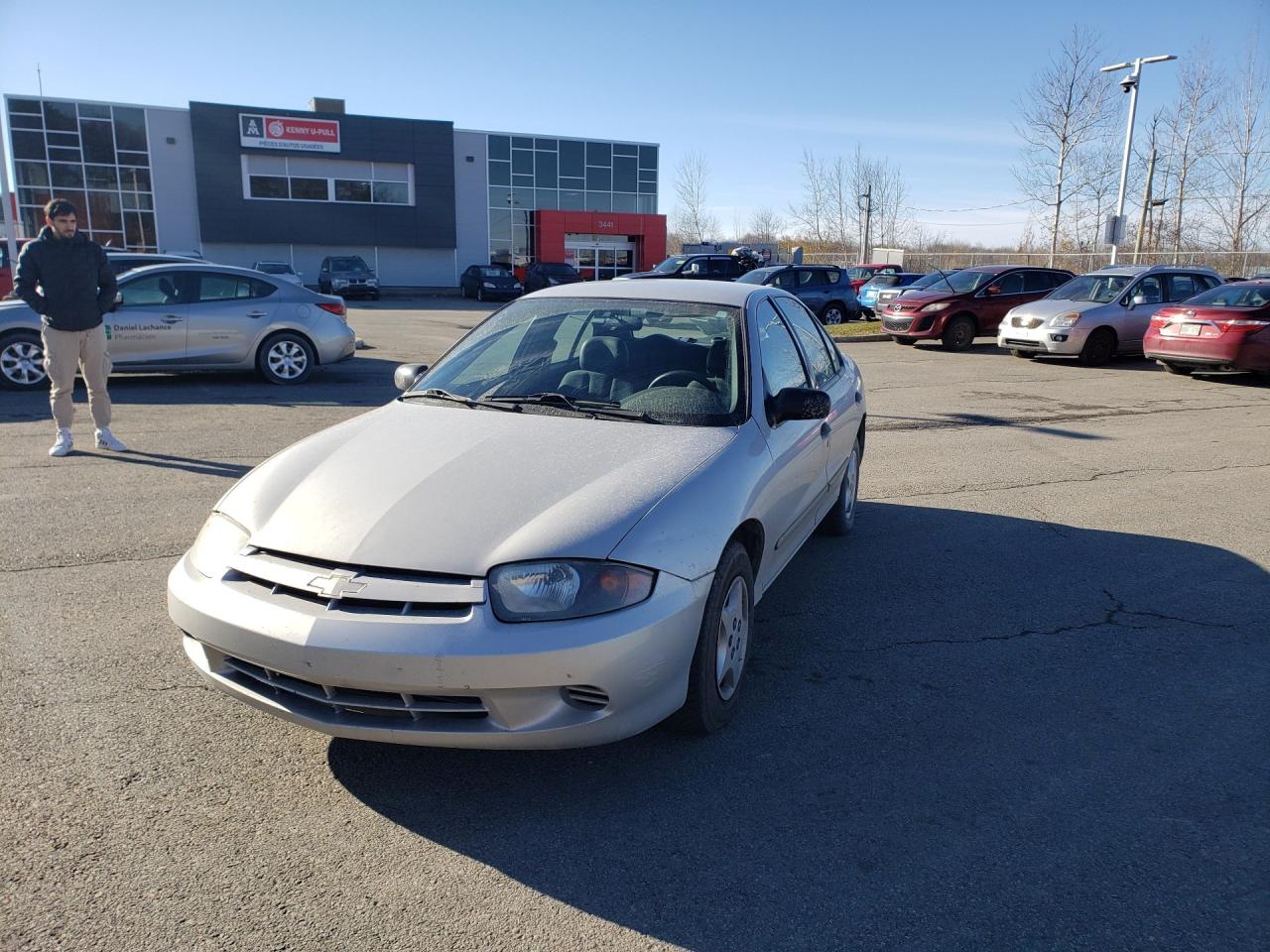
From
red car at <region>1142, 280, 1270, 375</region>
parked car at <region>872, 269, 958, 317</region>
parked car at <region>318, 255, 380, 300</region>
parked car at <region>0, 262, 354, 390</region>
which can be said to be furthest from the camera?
parked car at <region>318, 255, 380, 300</region>

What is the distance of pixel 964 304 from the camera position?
Result: 18.4 meters

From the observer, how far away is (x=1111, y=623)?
15.2 feet

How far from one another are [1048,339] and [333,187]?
120 feet

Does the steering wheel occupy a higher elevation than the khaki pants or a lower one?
higher

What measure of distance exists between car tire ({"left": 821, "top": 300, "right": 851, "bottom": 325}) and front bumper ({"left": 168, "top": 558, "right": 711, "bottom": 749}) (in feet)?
69.3

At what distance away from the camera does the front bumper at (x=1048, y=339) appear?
1565 cm

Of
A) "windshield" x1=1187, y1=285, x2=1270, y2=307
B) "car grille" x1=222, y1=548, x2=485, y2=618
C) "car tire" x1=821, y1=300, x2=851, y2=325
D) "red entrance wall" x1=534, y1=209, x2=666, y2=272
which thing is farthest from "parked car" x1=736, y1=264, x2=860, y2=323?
"red entrance wall" x1=534, y1=209, x2=666, y2=272

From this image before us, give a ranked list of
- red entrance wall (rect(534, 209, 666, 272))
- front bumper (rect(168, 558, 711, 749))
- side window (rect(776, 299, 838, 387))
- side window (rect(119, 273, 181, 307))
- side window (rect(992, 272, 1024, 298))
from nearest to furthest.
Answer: front bumper (rect(168, 558, 711, 749))
side window (rect(776, 299, 838, 387))
side window (rect(119, 273, 181, 307))
side window (rect(992, 272, 1024, 298))
red entrance wall (rect(534, 209, 666, 272))

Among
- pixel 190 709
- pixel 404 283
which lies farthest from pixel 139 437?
pixel 404 283

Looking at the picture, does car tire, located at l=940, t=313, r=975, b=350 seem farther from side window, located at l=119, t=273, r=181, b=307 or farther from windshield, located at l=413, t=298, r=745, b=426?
windshield, located at l=413, t=298, r=745, b=426

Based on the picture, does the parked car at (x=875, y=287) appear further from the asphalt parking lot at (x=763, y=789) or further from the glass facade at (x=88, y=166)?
the glass facade at (x=88, y=166)

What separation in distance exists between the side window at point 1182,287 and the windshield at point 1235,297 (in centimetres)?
233

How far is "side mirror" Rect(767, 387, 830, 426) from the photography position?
400 cm

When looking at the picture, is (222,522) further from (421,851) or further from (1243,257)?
(1243,257)
